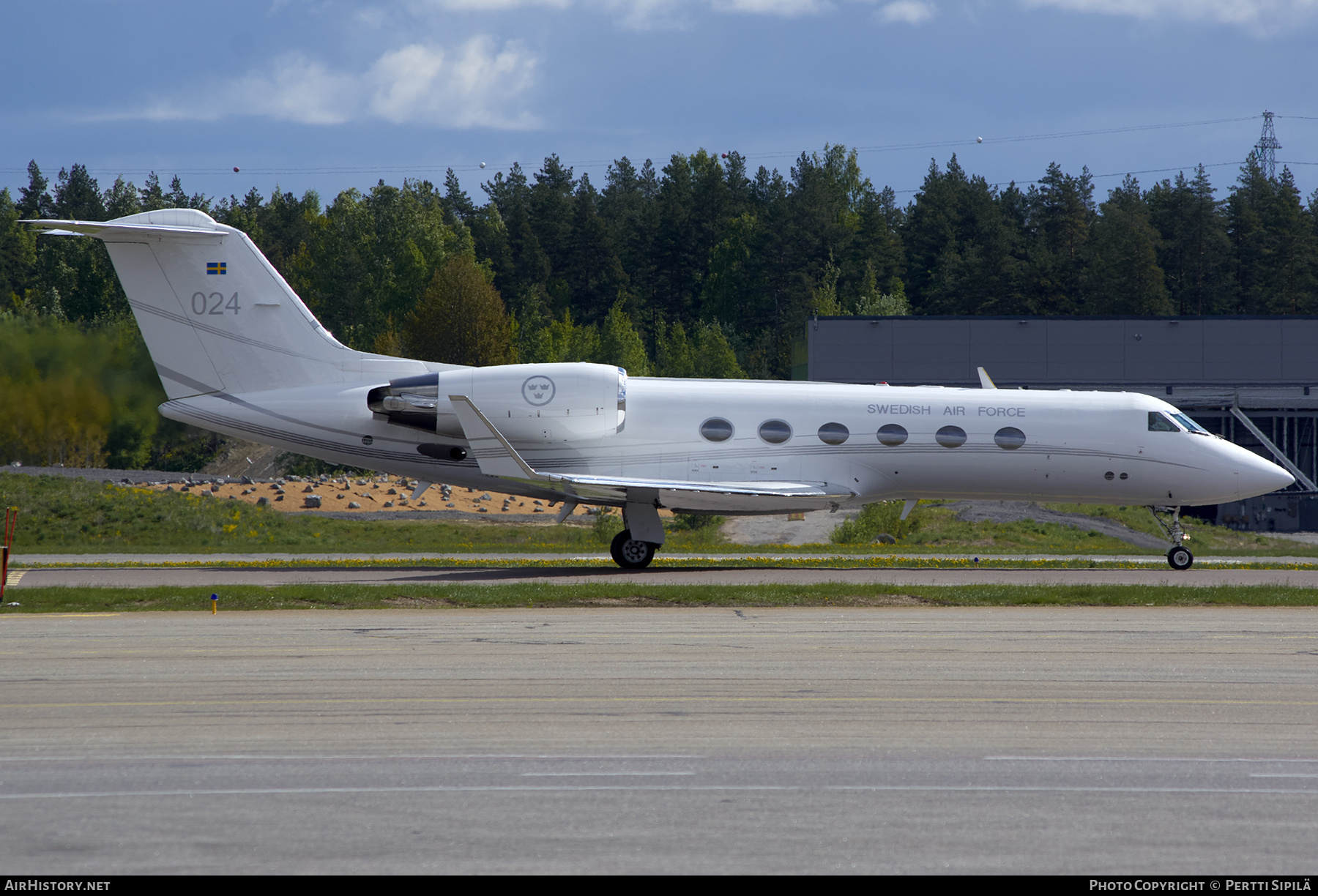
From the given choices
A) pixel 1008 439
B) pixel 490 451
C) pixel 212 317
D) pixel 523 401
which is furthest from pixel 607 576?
pixel 212 317

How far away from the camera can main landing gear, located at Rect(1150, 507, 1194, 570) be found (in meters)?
21.6

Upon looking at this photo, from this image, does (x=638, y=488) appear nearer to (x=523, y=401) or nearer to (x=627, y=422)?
(x=627, y=422)

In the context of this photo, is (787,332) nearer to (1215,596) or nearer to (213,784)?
(1215,596)

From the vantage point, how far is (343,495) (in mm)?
39750

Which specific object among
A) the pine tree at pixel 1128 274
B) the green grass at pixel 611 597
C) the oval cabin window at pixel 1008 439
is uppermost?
the pine tree at pixel 1128 274

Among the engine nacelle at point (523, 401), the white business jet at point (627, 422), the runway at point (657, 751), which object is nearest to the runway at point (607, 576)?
the white business jet at point (627, 422)

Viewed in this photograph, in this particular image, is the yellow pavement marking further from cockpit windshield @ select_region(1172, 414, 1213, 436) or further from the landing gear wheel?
cockpit windshield @ select_region(1172, 414, 1213, 436)

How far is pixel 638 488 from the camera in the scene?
20312mm

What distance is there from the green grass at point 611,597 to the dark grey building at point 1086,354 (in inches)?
1186

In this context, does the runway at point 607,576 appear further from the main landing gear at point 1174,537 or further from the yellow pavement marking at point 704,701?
the yellow pavement marking at point 704,701

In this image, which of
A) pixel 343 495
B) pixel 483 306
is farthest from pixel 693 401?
pixel 483 306

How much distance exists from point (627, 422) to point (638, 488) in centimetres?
173

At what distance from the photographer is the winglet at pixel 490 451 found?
1978cm

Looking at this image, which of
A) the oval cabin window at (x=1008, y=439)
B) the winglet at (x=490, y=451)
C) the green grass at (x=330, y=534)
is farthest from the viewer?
the green grass at (x=330, y=534)
